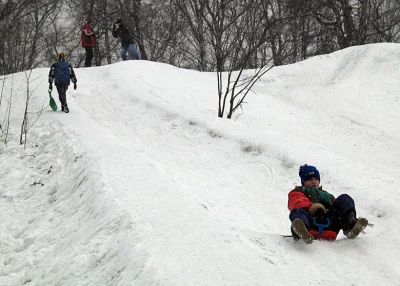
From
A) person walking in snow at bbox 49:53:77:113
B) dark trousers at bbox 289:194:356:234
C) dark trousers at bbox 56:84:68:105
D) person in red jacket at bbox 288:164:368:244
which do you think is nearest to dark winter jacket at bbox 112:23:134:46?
person walking in snow at bbox 49:53:77:113

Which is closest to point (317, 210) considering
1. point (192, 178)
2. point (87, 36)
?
point (192, 178)

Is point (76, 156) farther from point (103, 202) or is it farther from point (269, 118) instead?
point (269, 118)

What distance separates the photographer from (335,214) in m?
3.93

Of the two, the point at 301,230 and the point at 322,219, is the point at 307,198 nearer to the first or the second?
the point at 322,219

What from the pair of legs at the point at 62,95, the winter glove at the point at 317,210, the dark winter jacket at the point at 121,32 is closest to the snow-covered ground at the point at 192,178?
the winter glove at the point at 317,210

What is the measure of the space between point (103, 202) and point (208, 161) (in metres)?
3.02

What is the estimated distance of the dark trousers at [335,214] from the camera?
3.75 m

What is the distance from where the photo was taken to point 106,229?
4023 mm

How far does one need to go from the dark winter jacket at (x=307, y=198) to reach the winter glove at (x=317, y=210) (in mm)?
80

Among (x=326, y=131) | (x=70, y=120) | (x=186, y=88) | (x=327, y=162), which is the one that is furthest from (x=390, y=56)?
(x=70, y=120)

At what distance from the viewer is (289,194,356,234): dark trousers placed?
3.75m

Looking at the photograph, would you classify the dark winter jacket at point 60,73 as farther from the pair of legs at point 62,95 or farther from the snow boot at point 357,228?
the snow boot at point 357,228

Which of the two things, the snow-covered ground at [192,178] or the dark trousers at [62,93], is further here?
Result: the dark trousers at [62,93]

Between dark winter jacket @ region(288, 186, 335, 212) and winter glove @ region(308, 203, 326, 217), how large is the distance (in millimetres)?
80
